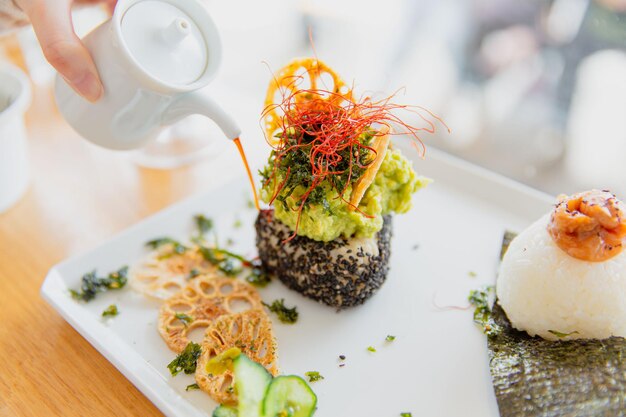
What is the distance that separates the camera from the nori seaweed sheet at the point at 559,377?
4.27ft

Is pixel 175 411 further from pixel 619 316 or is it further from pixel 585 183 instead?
pixel 585 183

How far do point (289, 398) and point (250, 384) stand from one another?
0.10m

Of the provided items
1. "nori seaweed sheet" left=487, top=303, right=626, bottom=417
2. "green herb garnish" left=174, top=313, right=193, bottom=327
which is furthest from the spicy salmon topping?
"green herb garnish" left=174, top=313, right=193, bottom=327

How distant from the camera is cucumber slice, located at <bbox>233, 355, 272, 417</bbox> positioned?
4.16ft

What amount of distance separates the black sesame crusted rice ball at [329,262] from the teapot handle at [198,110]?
1.02 feet

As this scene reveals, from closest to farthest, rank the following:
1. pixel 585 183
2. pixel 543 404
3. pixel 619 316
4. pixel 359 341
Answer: pixel 543 404 < pixel 619 316 < pixel 359 341 < pixel 585 183

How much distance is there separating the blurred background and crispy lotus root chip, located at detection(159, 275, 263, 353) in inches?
32.9

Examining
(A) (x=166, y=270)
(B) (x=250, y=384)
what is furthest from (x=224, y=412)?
(A) (x=166, y=270)

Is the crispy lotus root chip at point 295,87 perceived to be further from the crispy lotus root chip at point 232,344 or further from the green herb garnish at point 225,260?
the crispy lotus root chip at point 232,344

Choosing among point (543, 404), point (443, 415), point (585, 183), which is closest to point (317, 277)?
point (443, 415)

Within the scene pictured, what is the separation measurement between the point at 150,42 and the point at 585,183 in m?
2.12

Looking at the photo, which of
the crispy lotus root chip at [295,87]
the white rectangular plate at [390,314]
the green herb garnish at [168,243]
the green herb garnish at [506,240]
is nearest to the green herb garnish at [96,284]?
the white rectangular plate at [390,314]

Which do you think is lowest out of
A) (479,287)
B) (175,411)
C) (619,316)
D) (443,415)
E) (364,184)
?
(175,411)

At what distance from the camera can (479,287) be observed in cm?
173
